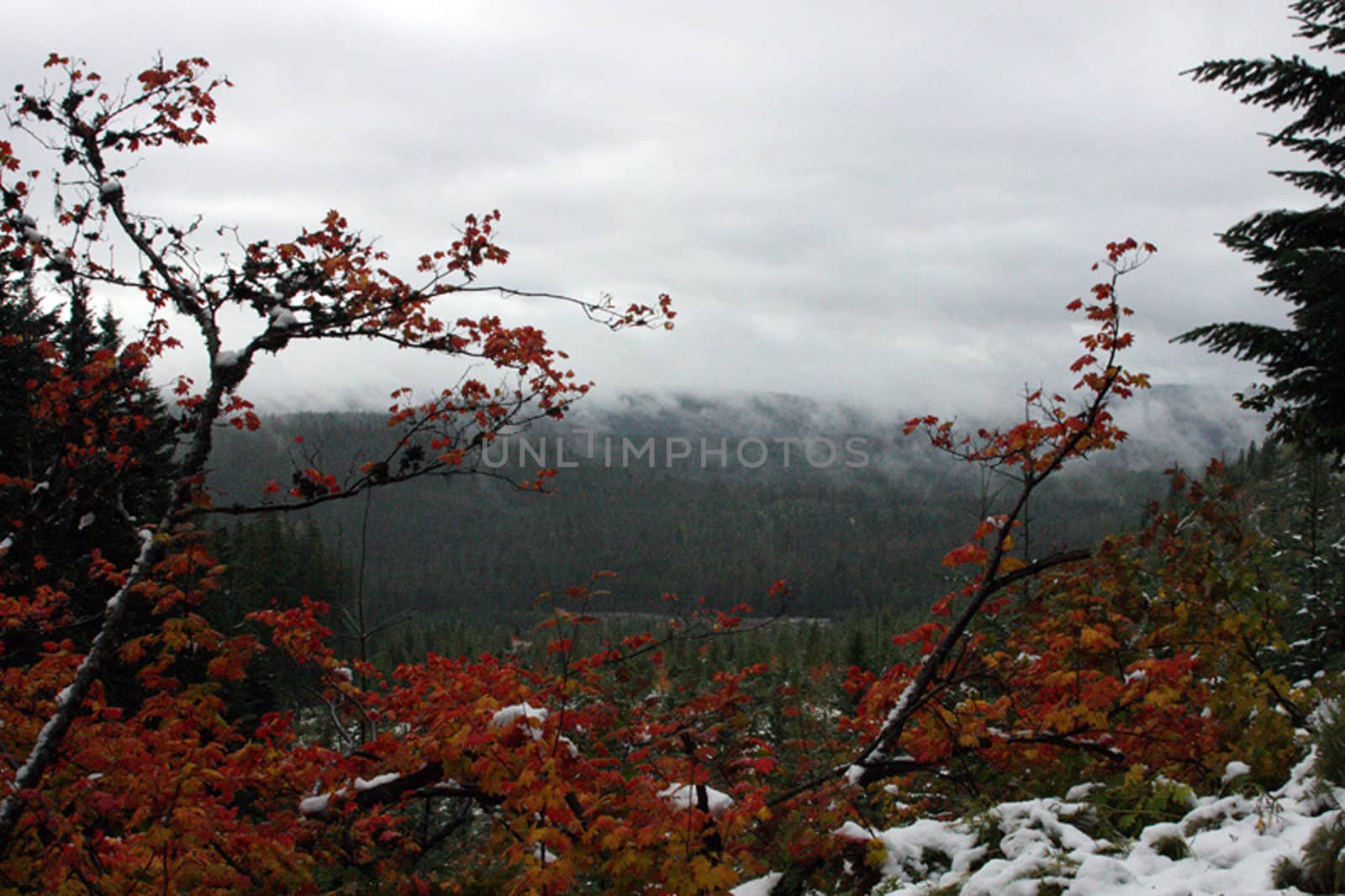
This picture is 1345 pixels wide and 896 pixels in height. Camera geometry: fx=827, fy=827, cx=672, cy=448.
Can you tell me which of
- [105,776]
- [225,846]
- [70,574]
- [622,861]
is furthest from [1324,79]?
[70,574]

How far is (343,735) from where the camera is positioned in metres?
6.78

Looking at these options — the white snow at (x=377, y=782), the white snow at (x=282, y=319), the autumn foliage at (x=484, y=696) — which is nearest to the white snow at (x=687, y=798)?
the autumn foliage at (x=484, y=696)

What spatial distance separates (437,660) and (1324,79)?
37.0 feet

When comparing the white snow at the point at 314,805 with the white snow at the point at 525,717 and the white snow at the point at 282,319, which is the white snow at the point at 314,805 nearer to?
the white snow at the point at 525,717

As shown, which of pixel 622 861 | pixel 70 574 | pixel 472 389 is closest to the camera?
pixel 622 861

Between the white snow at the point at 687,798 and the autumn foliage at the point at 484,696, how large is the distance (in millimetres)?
24

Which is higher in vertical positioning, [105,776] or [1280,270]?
[1280,270]

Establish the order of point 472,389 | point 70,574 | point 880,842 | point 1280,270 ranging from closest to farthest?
1. point 880,842
2. point 472,389
3. point 1280,270
4. point 70,574

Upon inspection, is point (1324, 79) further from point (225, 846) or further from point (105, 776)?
point (105, 776)

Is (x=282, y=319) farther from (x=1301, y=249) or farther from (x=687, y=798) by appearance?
(x=1301, y=249)

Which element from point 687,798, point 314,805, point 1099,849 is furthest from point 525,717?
point 1099,849

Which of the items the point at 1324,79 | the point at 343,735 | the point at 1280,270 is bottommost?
the point at 343,735

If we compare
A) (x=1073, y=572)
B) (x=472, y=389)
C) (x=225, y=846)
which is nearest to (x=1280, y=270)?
(x=1073, y=572)

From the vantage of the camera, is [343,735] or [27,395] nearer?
[27,395]
